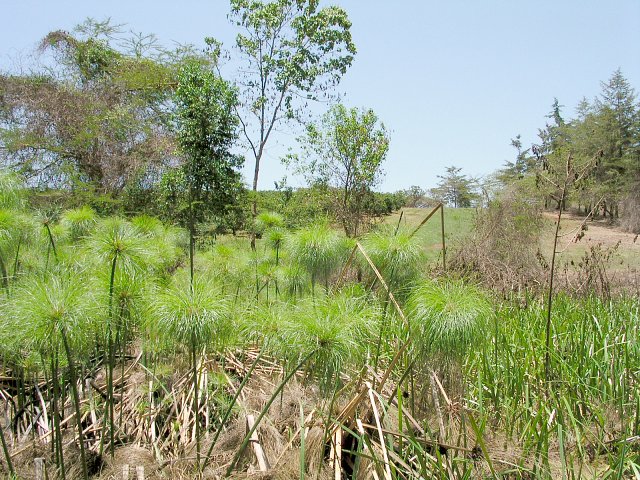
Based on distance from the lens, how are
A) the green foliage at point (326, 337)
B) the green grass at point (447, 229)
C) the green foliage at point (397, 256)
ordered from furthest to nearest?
1. the green grass at point (447, 229)
2. the green foliage at point (397, 256)
3. the green foliage at point (326, 337)

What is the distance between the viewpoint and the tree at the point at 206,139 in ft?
48.2

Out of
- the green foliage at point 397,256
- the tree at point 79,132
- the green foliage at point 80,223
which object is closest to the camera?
the green foliage at point 397,256

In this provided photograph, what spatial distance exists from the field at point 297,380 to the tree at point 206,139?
10.7 metres

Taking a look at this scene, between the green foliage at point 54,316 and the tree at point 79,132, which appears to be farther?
the tree at point 79,132

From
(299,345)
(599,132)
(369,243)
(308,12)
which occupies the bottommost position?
(299,345)

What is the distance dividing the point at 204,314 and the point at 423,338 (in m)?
0.96

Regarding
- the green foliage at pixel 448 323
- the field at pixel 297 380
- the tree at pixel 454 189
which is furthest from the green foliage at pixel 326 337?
the tree at pixel 454 189

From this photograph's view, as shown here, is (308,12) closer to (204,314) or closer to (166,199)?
(166,199)

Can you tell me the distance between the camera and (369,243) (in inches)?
132

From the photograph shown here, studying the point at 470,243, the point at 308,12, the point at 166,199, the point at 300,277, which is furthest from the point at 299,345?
the point at 308,12

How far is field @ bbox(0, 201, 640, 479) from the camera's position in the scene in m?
2.38

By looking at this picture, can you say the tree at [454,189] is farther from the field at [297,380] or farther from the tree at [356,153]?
the field at [297,380]

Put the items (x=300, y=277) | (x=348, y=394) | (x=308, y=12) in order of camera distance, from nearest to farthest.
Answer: (x=348, y=394) < (x=300, y=277) < (x=308, y=12)

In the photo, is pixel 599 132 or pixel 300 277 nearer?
pixel 300 277
